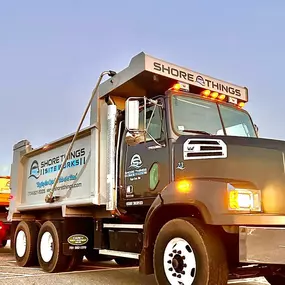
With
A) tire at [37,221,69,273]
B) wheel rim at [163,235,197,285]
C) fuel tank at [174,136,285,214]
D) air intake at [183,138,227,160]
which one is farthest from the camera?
tire at [37,221,69,273]

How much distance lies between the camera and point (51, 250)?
8.02 metres

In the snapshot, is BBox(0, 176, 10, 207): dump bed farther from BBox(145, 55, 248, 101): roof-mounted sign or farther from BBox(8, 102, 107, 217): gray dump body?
BBox(145, 55, 248, 101): roof-mounted sign

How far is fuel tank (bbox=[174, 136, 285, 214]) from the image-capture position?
4.71m

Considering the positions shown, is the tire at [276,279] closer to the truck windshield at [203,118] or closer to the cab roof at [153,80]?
the truck windshield at [203,118]

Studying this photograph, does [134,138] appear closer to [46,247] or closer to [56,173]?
[56,173]

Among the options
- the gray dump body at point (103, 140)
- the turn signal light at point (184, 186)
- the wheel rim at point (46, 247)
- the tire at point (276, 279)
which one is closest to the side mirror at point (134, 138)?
the gray dump body at point (103, 140)

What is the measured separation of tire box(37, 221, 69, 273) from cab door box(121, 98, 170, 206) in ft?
6.51

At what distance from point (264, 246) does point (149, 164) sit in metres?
2.16

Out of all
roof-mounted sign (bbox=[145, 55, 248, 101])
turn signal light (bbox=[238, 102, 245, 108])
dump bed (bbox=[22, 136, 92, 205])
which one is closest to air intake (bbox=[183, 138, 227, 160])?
roof-mounted sign (bbox=[145, 55, 248, 101])

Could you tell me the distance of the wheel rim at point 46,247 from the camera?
8.07 m

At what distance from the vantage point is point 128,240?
250 inches

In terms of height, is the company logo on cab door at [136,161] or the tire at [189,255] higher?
the company logo on cab door at [136,161]

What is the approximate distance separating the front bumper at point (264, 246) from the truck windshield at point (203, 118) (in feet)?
6.15

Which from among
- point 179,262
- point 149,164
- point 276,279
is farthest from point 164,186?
point 276,279
